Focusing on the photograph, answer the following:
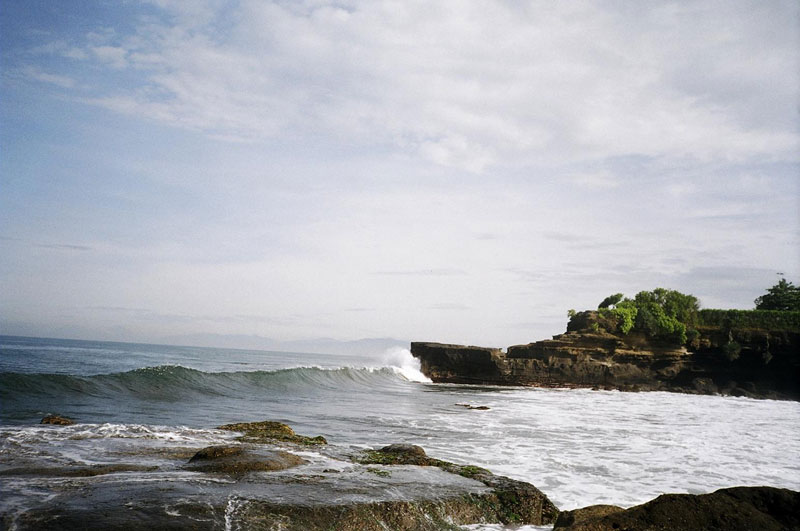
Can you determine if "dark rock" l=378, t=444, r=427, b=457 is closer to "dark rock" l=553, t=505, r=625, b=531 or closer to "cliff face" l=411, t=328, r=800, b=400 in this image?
"dark rock" l=553, t=505, r=625, b=531

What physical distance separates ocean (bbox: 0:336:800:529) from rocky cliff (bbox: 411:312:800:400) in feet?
38.3

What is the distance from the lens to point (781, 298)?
50.7 metres

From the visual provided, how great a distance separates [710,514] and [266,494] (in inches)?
195

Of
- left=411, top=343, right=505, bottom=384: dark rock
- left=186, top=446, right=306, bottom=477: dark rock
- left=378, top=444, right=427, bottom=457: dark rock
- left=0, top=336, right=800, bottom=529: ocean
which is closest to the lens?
left=186, top=446, right=306, bottom=477: dark rock

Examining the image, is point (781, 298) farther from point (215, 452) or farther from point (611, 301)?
point (215, 452)

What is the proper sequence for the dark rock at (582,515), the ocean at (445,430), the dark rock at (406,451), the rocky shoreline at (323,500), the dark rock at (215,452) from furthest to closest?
1. the dark rock at (406,451)
2. the ocean at (445,430)
3. the dark rock at (215,452)
4. the dark rock at (582,515)
5. the rocky shoreline at (323,500)

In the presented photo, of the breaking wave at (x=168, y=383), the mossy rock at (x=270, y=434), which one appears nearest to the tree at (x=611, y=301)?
the breaking wave at (x=168, y=383)

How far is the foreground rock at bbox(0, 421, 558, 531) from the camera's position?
17.5ft

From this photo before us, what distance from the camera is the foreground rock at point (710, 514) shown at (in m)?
5.03

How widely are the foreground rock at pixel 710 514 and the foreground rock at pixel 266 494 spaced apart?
1.71 metres

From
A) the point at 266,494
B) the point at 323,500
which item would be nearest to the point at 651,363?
the point at 323,500

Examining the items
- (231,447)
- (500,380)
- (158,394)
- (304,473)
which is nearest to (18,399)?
(158,394)

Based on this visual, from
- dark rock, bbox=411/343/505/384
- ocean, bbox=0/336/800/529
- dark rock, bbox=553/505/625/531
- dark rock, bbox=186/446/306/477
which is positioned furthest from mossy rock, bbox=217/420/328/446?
dark rock, bbox=411/343/505/384

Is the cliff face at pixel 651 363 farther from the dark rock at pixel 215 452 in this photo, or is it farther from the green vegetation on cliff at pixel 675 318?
the dark rock at pixel 215 452
